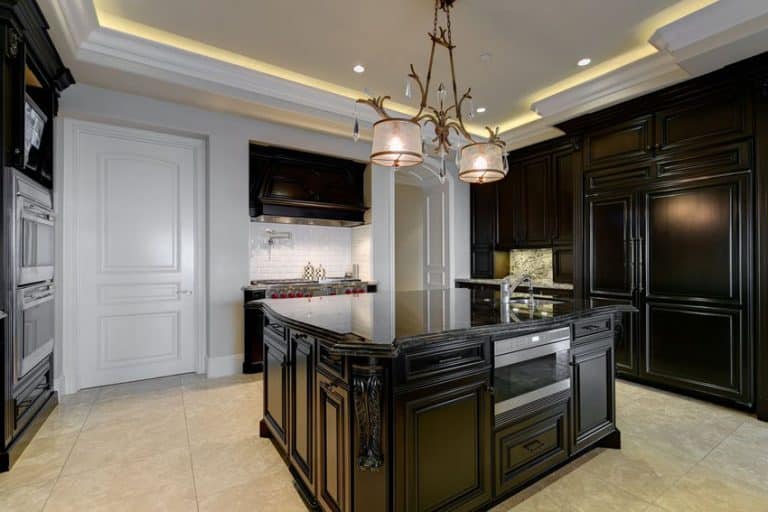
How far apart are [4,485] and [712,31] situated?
5300 mm

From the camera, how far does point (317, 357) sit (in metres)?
1.67

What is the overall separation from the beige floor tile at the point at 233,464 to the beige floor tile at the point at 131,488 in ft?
0.22

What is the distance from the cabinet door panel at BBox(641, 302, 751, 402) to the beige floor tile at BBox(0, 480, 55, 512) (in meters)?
4.64

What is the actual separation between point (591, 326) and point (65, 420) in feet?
12.4

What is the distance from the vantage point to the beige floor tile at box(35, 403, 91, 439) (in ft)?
8.74

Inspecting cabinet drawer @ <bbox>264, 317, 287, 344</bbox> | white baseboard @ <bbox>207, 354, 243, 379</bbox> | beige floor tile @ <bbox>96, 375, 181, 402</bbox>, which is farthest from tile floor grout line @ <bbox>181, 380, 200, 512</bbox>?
cabinet drawer @ <bbox>264, 317, 287, 344</bbox>

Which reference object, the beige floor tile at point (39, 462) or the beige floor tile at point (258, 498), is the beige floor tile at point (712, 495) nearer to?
the beige floor tile at point (258, 498)

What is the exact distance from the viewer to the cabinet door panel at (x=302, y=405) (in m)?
1.76

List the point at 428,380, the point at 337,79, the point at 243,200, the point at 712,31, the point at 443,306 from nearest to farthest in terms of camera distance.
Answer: the point at 428,380, the point at 443,306, the point at 712,31, the point at 337,79, the point at 243,200

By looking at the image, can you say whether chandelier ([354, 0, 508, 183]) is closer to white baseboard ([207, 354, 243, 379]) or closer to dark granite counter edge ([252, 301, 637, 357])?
dark granite counter edge ([252, 301, 637, 357])

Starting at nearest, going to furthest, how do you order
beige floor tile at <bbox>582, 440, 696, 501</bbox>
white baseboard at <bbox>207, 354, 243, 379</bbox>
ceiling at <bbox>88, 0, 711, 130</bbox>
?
beige floor tile at <bbox>582, 440, 696, 501</bbox> → ceiling at <bbox>88, 0, 711, 130</bbox> → white baseboard at <bbox>207, 354, 243, 379</bbox>

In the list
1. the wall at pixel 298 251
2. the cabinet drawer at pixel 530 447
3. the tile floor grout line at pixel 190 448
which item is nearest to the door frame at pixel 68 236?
the tile floor grout line at pixel 190 448

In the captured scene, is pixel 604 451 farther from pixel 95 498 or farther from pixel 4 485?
pixel 4 485

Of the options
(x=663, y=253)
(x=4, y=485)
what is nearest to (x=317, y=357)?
(x=4, y=485)
